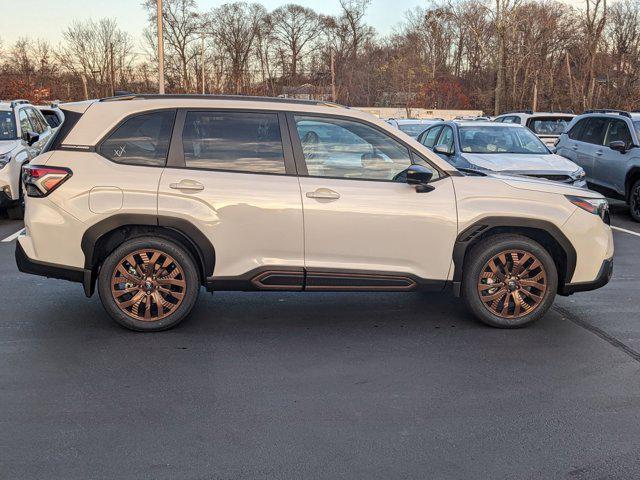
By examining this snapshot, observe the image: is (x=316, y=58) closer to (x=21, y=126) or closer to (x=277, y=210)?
(x=21, y=126)

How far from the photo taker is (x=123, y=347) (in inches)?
192

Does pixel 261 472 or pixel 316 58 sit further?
pixel 316 58

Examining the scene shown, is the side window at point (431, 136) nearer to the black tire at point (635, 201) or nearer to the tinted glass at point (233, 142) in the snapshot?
the black tire at point (635, 201)

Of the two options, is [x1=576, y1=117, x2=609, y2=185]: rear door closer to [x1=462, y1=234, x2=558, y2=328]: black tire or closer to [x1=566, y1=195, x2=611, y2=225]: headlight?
[x1=566, y1=195, x2=611, y2=225]: headlight

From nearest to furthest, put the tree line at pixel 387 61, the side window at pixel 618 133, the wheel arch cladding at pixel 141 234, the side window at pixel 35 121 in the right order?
the wheel arch cladding at pixel 141 234 → the side window at pixel 618 133 → the side window at pixel 35 121 → the tree line at pixel 387 61

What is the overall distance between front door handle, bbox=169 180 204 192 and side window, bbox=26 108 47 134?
846 centimetres

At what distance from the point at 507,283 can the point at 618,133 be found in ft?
26.7

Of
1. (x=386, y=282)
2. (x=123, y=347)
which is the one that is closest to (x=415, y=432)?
(x=386, y=282)

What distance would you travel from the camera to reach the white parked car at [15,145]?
10219 mm

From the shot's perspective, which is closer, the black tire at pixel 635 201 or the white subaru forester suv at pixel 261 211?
the white subaru forester suv at pixel 261 211

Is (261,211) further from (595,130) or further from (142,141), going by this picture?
(595,130)

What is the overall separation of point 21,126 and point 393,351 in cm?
912

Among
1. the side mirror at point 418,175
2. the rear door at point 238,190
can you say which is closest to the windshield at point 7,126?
the rear door at point 238,190

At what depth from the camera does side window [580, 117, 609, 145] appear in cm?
1263
